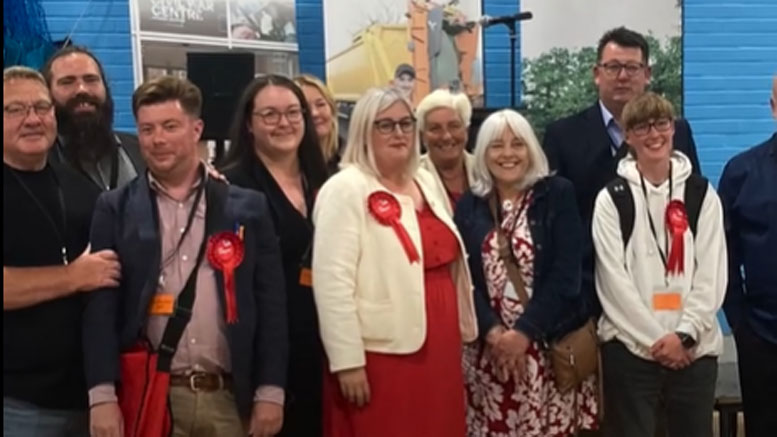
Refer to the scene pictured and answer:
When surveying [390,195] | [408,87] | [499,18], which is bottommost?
[390,195]

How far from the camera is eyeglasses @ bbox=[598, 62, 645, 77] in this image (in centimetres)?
333

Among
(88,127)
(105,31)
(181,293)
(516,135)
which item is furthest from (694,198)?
(105,31)

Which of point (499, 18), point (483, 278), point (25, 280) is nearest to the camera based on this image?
point (25, 280)

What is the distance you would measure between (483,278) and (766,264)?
98cm

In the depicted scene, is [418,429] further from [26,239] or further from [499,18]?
[499,18]

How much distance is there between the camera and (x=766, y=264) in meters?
2.99

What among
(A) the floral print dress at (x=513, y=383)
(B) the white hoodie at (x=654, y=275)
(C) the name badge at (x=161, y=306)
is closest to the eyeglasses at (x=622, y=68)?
(B) the white hoodie at (x=654, y=275)

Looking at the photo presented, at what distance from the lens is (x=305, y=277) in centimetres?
267

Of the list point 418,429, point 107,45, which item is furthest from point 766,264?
point 107,45

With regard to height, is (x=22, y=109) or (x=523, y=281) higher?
(x=22, y=109)

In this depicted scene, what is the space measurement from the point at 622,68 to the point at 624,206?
687 mm

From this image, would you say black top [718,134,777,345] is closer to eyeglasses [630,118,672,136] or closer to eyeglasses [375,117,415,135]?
eyeglasses [630,118,672,136]

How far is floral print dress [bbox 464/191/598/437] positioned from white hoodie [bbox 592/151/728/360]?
0.92ft

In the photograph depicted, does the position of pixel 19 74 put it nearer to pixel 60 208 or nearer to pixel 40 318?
pixel 60 208
